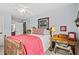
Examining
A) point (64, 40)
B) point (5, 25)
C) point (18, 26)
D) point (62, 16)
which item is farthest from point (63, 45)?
point (5, 25)

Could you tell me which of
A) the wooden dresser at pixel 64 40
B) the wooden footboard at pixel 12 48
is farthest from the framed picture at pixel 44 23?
the wooden footboard at pixel 12 48

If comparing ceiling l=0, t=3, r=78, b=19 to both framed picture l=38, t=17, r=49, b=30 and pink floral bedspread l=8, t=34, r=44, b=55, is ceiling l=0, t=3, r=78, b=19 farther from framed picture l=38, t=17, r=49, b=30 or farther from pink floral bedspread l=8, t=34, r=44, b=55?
pink floral bedspread l=8, t=34, r=44, b=55

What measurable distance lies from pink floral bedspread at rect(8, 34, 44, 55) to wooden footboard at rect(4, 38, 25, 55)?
57mm

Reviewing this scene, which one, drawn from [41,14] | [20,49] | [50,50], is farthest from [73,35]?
[20,49]

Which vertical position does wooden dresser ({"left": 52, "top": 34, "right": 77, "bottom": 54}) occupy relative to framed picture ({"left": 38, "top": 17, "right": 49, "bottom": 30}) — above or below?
below

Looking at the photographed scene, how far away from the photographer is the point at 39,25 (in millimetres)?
1956

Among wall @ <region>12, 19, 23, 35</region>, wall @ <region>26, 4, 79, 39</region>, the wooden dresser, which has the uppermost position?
wall @ <region>26, 4, 79, 39</region>

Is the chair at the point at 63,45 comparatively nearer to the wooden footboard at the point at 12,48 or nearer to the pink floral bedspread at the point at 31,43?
the pink floral bedspread at the point at 31,43

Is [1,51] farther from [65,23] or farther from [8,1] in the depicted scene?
[65,23]

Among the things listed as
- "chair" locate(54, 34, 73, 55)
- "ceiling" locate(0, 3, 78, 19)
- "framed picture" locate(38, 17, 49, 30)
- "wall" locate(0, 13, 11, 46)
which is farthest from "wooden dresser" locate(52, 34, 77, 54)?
"wall" locate(0, 13, 11, 46)

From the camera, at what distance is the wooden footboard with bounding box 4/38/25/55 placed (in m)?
1.91

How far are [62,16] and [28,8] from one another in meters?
0.47

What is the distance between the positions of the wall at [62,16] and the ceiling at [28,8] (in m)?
0.04

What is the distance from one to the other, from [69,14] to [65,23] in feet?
0.44
